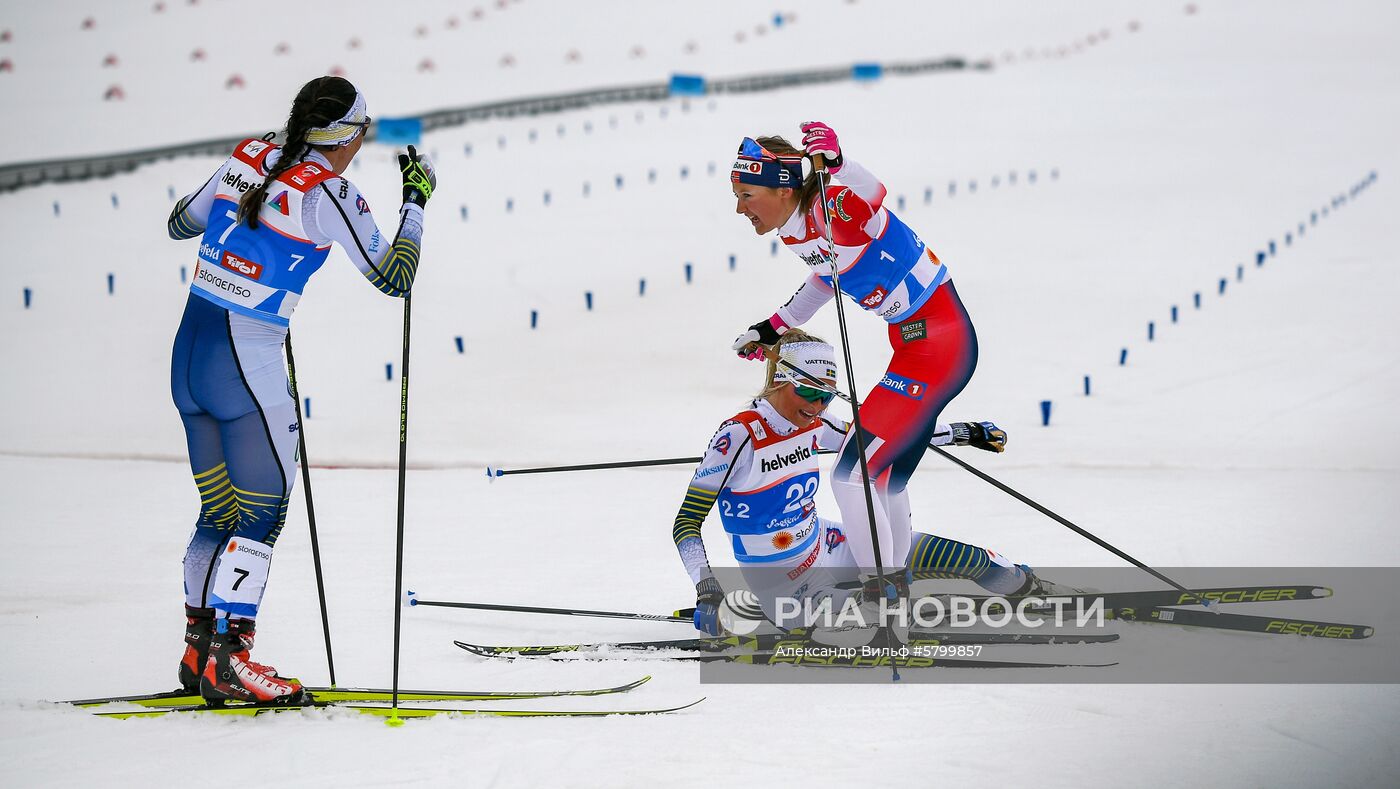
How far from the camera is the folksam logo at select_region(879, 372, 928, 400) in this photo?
18.6ft

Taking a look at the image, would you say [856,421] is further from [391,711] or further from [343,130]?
[343,130]

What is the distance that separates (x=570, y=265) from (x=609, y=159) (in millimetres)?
7717

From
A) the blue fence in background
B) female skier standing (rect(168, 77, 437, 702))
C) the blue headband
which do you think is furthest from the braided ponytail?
the blue fence in background

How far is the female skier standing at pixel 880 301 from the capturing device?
5586mm

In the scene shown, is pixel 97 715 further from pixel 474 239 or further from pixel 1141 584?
pixel 474 239

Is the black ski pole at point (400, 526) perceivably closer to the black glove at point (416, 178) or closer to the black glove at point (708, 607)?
the black glove at point (416, 178)

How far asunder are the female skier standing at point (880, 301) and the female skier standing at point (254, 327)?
1.55 m

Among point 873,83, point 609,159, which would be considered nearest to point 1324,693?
point 609,159

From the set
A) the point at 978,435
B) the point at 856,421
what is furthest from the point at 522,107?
the point at 856,421

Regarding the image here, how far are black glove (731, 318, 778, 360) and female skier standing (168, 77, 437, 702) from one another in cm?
151

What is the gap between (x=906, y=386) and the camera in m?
5.70

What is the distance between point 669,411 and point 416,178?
646cm

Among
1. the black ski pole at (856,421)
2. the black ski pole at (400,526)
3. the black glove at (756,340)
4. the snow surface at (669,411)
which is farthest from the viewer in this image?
the black glove at (756,340)

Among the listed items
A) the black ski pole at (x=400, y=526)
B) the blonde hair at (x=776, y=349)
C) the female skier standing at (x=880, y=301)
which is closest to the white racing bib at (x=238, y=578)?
the black ski pole at (x=400, y=526)
